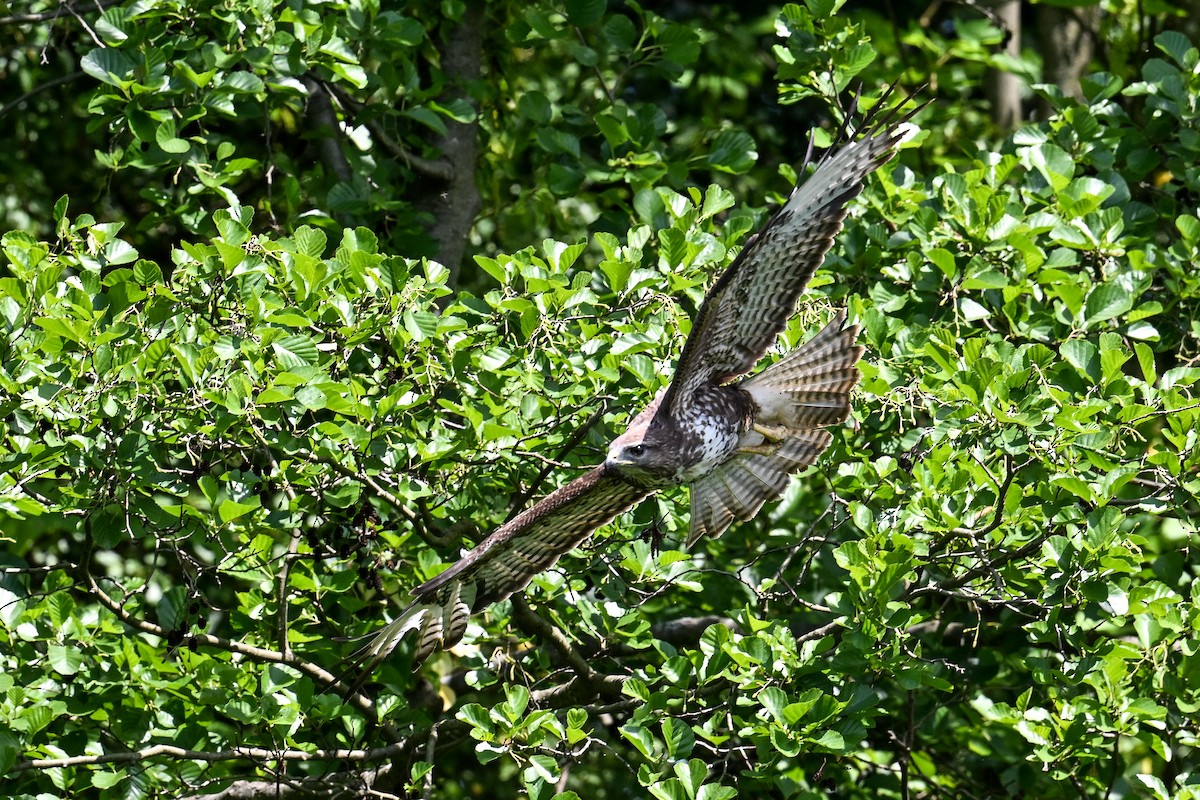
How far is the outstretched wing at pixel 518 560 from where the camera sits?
15.0 feet

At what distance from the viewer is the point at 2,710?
4.59 meters

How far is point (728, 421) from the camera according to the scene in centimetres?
511

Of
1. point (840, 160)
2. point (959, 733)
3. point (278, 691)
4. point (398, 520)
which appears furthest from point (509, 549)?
point (959, 733)

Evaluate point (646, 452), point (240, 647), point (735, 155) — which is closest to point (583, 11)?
point (735, 155)

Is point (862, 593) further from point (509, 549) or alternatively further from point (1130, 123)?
point (1130, 123)

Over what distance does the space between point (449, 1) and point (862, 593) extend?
298cm

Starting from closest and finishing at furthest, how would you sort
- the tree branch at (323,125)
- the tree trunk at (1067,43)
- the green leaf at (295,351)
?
the green leaf at (295,351)
the tree branch at (323,125)
the tree trunk at (1067,43)

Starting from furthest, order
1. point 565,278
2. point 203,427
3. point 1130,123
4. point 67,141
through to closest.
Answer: point 67,141 → point 1130,123 → point 565,278 → point 203,427

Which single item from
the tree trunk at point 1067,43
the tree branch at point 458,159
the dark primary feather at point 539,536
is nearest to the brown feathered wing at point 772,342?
the dark primary feather at point 539,536

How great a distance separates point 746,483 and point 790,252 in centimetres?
91

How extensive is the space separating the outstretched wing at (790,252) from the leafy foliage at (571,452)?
128 millimetres

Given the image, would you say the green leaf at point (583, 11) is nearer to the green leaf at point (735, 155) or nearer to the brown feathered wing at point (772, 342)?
the green leaf at point (735, 155)

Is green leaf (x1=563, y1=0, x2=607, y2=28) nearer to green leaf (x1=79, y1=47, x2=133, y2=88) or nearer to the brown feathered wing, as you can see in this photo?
the brown feathered wing

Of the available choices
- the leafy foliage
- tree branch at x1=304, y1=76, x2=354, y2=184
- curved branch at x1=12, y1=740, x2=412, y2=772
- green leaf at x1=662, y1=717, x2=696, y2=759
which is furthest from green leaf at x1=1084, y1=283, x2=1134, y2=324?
tree branch at x1=304, y1=76, x2=354, y2=184
